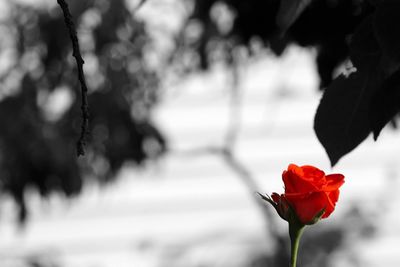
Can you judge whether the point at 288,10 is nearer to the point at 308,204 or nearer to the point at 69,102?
the point at 308,204

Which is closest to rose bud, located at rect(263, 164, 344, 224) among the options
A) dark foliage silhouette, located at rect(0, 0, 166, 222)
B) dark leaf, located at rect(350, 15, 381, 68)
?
dark leaf, located at rect(350, 15, 381, 68)

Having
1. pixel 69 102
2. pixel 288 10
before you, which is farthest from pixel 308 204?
pixel 69 102

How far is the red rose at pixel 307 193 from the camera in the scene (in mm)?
966

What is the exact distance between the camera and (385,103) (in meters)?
1.01

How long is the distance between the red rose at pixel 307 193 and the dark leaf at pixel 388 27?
5.4 inches

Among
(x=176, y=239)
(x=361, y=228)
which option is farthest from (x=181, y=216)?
(x=361, y=228)

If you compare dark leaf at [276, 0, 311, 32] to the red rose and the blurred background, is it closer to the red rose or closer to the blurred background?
the red rose

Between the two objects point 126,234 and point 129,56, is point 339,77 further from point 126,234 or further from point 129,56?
point 126,234

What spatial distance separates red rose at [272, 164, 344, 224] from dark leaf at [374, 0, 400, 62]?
5.4 inches

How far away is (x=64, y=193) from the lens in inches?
121

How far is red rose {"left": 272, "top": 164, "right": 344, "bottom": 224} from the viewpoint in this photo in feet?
3.17

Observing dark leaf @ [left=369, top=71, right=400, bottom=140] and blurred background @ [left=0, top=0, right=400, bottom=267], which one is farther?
blurred background @ [left=0, top=0, right=400, bottom=267]

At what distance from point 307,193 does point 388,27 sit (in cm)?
19

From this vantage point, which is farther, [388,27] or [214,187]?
[214,187]
